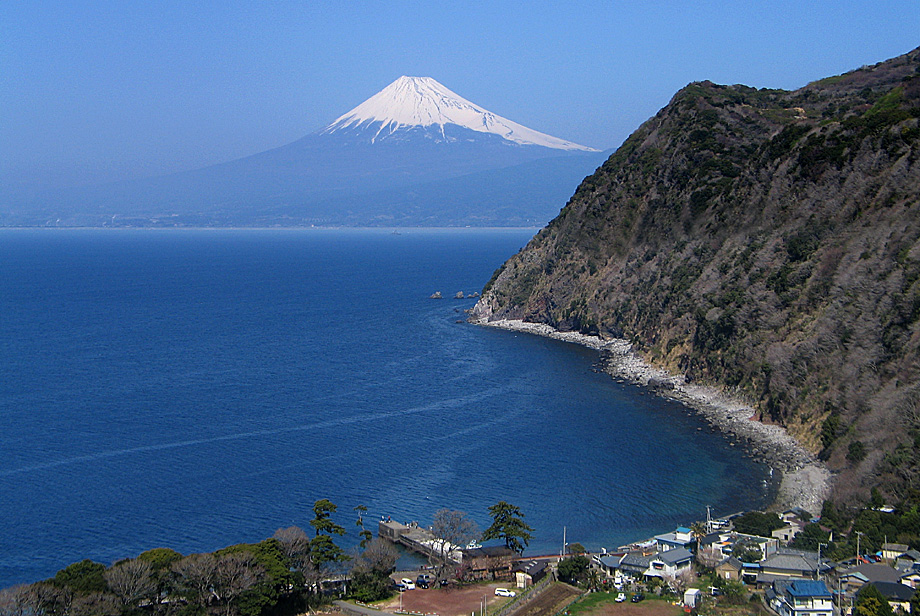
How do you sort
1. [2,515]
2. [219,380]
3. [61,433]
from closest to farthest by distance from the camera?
[2,515]
[61,433]
[219,380]

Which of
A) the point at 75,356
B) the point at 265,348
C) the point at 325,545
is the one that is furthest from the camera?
the point at 265,348

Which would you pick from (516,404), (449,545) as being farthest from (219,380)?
(449,545)

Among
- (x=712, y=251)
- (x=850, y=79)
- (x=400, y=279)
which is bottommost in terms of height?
(x=400, y=279)

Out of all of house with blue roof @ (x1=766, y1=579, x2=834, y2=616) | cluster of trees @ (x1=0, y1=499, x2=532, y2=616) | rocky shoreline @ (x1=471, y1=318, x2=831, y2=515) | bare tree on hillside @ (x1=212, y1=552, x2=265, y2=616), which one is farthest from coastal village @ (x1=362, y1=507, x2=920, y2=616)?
rocky shoreline @ (x1=471, y1=318, x2=831, y2=515)

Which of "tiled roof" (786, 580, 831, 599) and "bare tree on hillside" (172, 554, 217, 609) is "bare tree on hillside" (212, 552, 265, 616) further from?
"tiled roof" (786, 580, 831, 599)

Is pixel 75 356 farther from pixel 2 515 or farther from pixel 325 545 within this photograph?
pixel 325 545

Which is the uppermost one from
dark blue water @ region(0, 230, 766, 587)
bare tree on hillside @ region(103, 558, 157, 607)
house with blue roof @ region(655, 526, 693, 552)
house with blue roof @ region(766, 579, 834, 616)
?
bare tree on hillside @ region(103, 558, 157, 607)

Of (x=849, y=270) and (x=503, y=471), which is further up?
(x=849, y=270)
